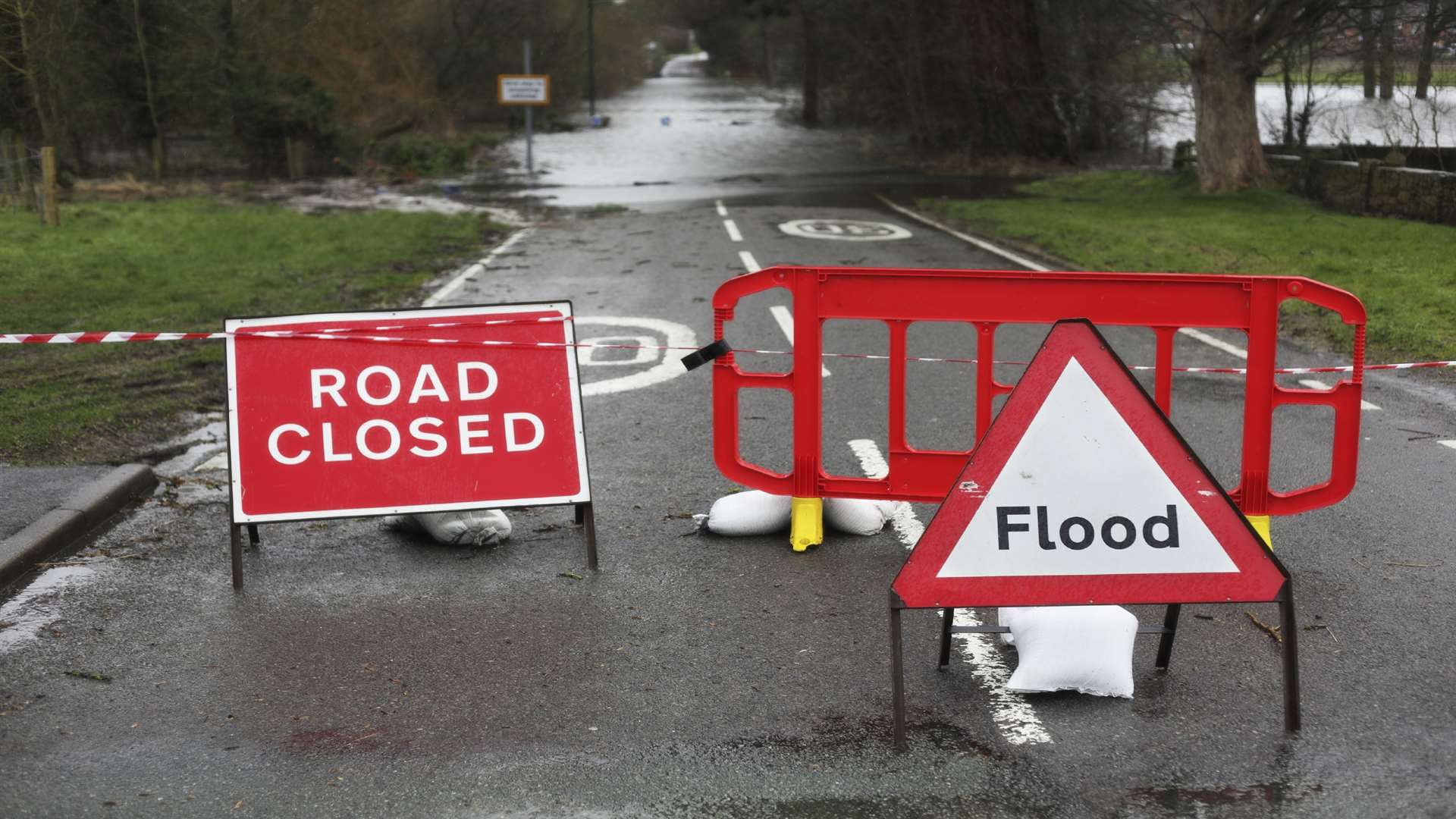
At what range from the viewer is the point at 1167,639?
4.62 m

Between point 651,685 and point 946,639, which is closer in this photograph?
point 651,685

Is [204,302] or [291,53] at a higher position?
[291,53]

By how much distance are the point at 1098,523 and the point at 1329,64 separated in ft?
74.3

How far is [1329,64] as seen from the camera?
78.8 feet

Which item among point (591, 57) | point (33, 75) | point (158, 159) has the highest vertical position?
point (591, 57)

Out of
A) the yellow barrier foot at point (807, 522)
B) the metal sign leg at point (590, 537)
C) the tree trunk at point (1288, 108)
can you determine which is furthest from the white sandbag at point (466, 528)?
the tree trunk at point (1288, 108)

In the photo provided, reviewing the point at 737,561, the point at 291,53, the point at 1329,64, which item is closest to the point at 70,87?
the point at 291,53

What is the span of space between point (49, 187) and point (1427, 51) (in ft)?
62.2

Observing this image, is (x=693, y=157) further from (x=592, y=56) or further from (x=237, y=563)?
(x=237, y=563)

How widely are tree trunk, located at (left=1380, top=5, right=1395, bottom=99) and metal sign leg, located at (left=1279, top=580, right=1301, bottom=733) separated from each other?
62.4ft

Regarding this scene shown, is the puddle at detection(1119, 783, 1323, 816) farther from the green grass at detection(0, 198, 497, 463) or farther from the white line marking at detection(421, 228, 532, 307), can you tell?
the white line marking at detection(421, 228, 532, 307)

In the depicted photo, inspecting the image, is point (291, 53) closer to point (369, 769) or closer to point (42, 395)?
point (42, 395)

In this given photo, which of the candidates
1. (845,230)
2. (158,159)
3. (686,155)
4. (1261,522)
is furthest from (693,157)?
(1261,522)

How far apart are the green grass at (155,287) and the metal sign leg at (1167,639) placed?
5.48m
